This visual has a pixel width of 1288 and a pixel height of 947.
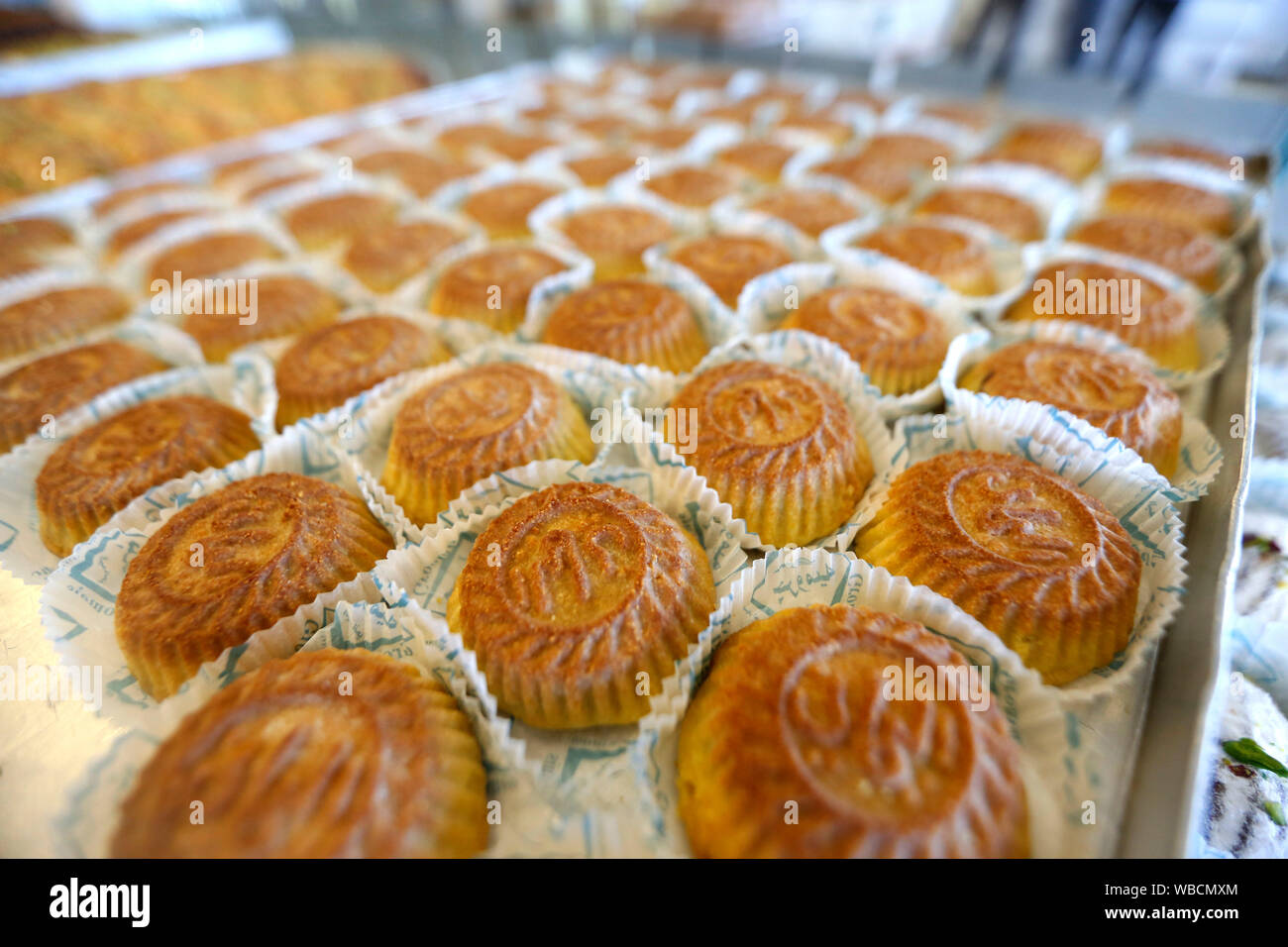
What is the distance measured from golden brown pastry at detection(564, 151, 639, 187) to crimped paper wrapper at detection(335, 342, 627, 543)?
2.01 metres

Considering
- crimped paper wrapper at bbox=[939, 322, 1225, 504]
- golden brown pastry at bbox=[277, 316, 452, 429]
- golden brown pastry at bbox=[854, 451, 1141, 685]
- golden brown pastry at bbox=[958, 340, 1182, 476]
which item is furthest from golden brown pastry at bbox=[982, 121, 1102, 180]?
golden brown pastry at bbox=[277, 316, 452, 429]

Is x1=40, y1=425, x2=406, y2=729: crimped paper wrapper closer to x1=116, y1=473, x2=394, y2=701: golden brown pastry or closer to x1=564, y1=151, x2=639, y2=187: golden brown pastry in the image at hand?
x1=116, y1=473, x2=394, y2=701: golden brown pastry

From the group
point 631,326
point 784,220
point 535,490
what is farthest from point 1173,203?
point 535,490

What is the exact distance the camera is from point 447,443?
2.16 meters

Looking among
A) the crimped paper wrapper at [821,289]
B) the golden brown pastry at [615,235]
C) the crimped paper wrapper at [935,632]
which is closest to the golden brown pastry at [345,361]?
the golden brown pastry at [615,235]

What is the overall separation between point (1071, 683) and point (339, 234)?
3969 mm

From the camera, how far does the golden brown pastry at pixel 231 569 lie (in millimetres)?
1680

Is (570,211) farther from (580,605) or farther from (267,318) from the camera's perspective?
(580,605)

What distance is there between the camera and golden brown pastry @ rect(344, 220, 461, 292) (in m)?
3.32

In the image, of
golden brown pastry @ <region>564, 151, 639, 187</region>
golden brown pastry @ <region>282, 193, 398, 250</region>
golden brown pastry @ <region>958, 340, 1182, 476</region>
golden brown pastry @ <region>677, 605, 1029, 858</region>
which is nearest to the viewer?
golden brown pastry @ <region>677, 605, 1029, 858</region>

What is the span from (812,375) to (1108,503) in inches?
39.0

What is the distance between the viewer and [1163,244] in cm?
307
